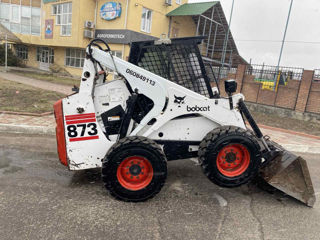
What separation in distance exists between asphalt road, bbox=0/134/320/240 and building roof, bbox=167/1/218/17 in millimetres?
20449

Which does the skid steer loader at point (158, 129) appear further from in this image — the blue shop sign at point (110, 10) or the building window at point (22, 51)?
the building window at point (22, 51)

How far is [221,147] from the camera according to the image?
3385mm

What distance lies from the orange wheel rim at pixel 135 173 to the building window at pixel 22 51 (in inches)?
1145

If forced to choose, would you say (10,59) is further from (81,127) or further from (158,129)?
(158,129)

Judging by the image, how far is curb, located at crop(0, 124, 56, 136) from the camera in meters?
6.28

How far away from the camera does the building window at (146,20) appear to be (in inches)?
830

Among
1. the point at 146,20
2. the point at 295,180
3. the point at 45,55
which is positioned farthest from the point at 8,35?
the point at 295,180

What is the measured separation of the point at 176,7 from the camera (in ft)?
77.9

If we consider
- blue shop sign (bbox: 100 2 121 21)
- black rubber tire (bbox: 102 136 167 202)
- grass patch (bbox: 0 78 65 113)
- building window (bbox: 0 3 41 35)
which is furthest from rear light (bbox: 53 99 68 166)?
building window (bbox: 0 3 41 35)

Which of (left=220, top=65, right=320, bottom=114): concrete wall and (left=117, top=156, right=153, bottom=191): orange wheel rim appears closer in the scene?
(left=117, top=156, right=153, bottom=191): orange wheel rim

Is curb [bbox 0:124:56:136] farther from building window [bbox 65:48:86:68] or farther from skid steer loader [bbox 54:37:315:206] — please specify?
building window [bbox 65:48:86:68]

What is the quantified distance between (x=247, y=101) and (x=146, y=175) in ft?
33.6

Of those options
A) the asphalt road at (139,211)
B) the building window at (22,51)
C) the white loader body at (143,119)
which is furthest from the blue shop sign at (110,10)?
the white loader body at (143,119)

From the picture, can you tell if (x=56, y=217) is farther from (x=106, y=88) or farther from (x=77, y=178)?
(x=106, y=88)
